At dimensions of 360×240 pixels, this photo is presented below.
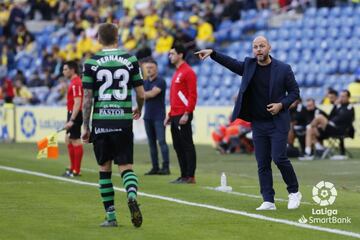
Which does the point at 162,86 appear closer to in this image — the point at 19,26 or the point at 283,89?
the point at 283,89

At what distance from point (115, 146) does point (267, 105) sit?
86.5 inches

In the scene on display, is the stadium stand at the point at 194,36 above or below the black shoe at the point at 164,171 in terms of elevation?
above

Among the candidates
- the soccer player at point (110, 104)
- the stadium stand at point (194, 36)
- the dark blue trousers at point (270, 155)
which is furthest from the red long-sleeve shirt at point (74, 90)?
the stadium stand at point (194, 36)

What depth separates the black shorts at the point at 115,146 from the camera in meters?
10.6

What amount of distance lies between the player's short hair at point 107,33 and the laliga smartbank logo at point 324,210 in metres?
2.61

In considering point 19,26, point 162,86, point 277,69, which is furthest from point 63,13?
point 277,69

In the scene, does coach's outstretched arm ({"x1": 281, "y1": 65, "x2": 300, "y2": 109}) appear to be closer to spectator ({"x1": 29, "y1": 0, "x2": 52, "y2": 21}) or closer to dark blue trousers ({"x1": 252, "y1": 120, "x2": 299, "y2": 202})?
dark blue trousers ({"x1": 252, "y1": 120, "x2": 299, "y2": 202})

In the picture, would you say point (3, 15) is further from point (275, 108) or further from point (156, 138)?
point (275, 108)

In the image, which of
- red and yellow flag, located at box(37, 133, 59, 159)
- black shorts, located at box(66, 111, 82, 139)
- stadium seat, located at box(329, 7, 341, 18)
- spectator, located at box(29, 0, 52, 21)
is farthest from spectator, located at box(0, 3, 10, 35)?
black shorts, located at box(66, 111, 82, 139)

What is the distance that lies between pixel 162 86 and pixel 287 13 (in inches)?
590

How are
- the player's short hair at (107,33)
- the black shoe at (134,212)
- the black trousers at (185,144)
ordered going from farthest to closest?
1. the black trousers at (185,144)
2. the player's short hair at (107,33)
3. the black shoe at (134,212)

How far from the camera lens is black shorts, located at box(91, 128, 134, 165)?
1065cm

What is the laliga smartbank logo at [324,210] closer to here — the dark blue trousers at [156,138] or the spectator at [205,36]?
the dark blue trousers at [156,138]

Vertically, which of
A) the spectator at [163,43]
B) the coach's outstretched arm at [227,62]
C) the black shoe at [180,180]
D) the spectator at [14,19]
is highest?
the spectator at [14,19]
